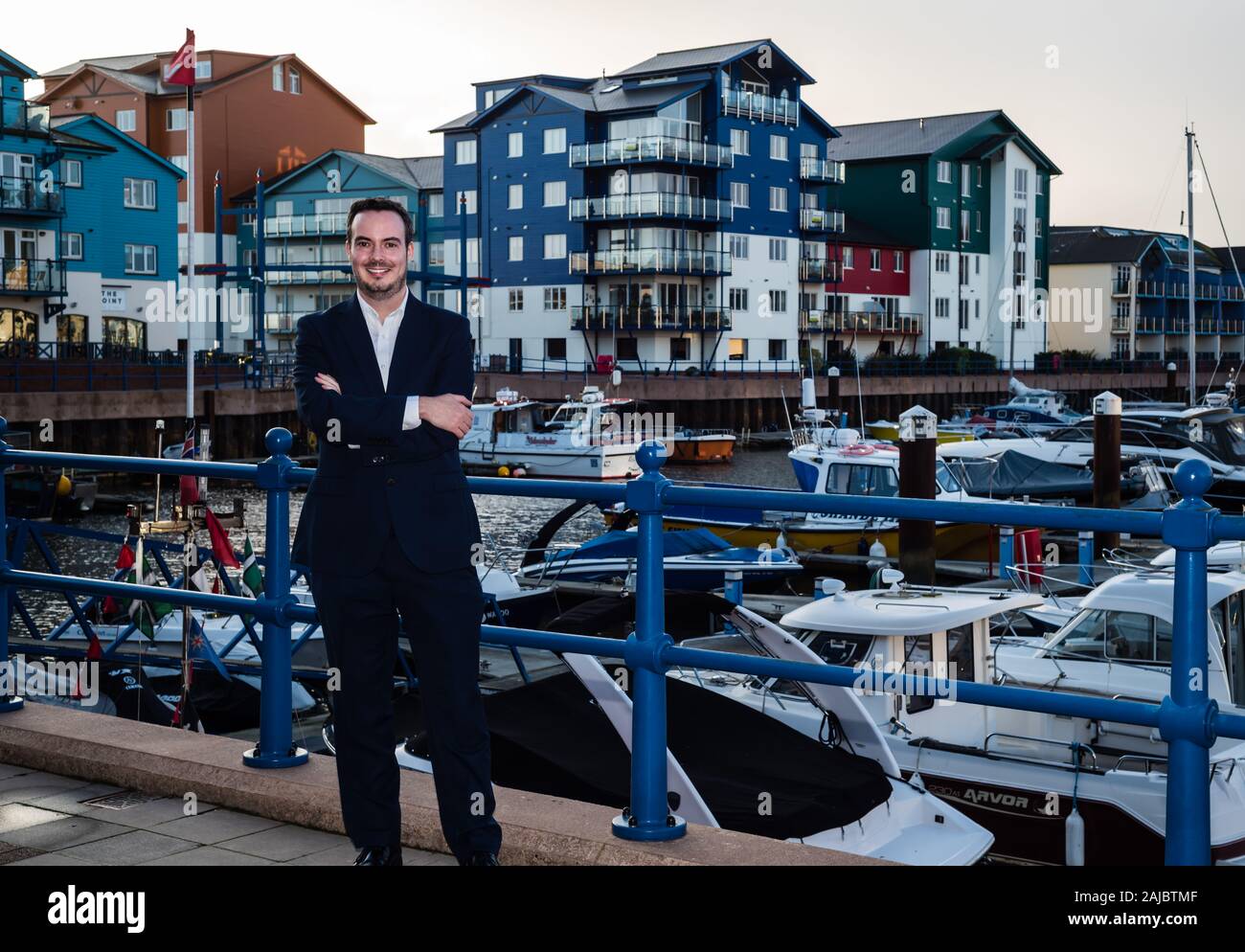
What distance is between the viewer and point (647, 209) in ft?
225

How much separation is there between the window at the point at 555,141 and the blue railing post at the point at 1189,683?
2728 inches

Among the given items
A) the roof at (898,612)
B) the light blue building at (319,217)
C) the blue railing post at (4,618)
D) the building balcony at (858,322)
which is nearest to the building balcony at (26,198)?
the light blue building at (319,217)

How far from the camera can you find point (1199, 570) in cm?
410

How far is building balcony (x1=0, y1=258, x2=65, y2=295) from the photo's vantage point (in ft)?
176

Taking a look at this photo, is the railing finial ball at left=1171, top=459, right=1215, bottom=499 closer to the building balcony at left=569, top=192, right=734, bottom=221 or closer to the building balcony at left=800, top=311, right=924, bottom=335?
the building balcony at left=569, top=192, right=734, bottom=221

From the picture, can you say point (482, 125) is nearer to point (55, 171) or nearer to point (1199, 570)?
point (55, 171)

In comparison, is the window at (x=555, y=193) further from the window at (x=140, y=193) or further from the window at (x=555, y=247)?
the window at (x=140, y=193)

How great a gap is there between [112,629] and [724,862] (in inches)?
474

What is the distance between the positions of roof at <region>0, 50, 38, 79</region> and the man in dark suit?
2204 inches

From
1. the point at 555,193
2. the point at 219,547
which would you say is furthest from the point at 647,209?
the point at 219,547

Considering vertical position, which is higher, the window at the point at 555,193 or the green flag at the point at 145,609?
the window at the point at 555,193

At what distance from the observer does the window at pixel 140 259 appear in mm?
64625

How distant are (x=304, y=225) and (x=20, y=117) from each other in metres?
27.7

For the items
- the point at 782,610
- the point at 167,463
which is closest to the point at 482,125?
the point at 782,610
